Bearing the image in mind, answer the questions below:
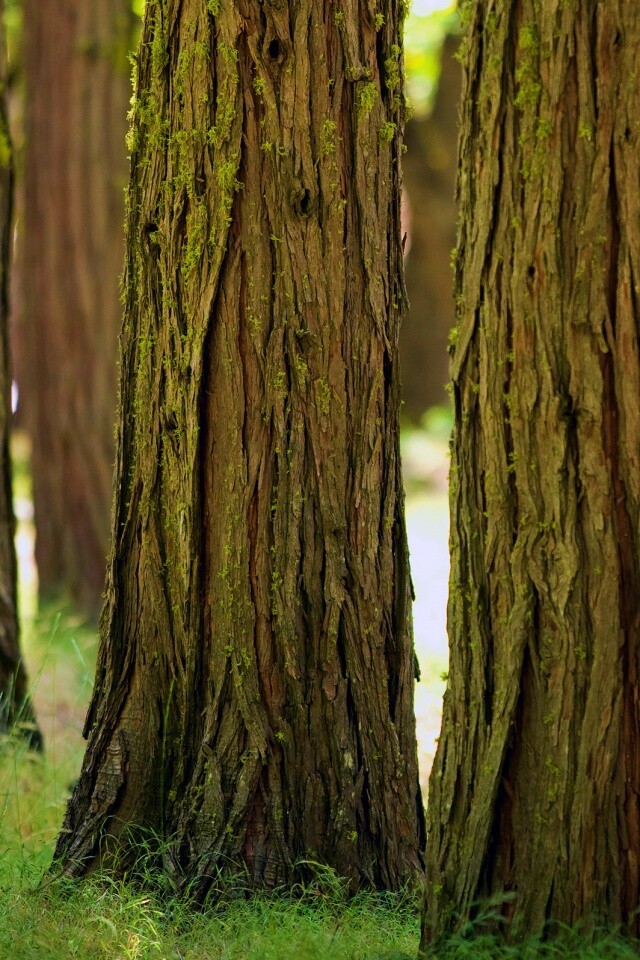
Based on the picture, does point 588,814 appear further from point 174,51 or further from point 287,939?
point 174,51

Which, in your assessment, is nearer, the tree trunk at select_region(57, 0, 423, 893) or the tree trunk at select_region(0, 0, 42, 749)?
the tree trunk at select_region(57, 0, 423, 893)

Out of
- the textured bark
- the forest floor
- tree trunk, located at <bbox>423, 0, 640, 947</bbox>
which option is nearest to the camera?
tree trunk, located at <bbox>423, 0, 640, 947</bbox>

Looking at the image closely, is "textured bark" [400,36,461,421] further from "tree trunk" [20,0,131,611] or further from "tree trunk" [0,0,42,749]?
"tree trunk" [0,0,42,749]

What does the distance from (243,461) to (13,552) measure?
2.49m

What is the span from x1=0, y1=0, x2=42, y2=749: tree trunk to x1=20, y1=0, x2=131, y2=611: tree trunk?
10.7 feet

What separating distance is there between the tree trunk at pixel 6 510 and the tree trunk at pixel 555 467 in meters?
3.21

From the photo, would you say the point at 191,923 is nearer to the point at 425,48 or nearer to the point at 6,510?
the point at 6,510

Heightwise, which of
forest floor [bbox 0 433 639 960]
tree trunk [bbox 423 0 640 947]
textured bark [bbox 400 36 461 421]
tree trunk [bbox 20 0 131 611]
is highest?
textured bark [bbox 400 36 461 421]

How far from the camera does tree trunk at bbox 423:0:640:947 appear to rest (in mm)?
2754

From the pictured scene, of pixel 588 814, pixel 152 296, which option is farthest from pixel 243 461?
pixel 588 814

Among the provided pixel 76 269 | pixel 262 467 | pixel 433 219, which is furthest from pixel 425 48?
pixel 262 467

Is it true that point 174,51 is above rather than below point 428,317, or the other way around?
below

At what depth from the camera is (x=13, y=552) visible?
5773mm

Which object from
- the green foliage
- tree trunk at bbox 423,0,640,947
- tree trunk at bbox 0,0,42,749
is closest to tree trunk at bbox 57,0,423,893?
tree trunk at bbox 423,0,640,947
